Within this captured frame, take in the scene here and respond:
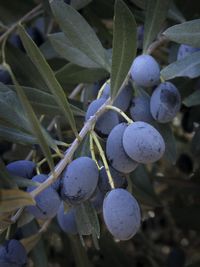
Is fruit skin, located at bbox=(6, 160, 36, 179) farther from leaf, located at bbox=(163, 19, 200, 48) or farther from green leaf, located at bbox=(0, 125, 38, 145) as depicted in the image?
leaf, located at bbox=(163, 19, 200, 48)

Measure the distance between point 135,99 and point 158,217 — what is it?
1.33 meters

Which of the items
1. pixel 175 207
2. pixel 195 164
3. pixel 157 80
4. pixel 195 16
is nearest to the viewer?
pixel 157 80

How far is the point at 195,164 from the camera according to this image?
6.45 feet

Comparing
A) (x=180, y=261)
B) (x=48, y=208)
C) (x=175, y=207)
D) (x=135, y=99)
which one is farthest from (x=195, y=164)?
(x=48, y=208)

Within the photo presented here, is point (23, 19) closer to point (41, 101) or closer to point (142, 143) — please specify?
point (41, 101)

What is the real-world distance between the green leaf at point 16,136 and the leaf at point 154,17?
0.30 metres

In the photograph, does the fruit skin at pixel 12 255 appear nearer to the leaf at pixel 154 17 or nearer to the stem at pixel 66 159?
the stem at pixel 66 159

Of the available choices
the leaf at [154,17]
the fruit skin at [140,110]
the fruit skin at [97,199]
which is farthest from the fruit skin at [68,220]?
the leaf at [154,17]

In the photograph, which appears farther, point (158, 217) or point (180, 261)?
point (158, 217)

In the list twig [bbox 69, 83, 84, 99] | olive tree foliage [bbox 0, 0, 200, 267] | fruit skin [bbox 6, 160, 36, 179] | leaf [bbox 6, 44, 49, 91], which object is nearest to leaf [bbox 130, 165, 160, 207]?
olive tree foliage [bbox 0, 0, 200, 267]

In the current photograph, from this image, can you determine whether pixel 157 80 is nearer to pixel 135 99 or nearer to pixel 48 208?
pixel 135 99

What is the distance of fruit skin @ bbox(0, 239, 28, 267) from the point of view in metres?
0.97

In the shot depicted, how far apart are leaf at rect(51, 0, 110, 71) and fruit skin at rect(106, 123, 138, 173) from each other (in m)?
0.24

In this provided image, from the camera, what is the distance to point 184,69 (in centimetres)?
106
